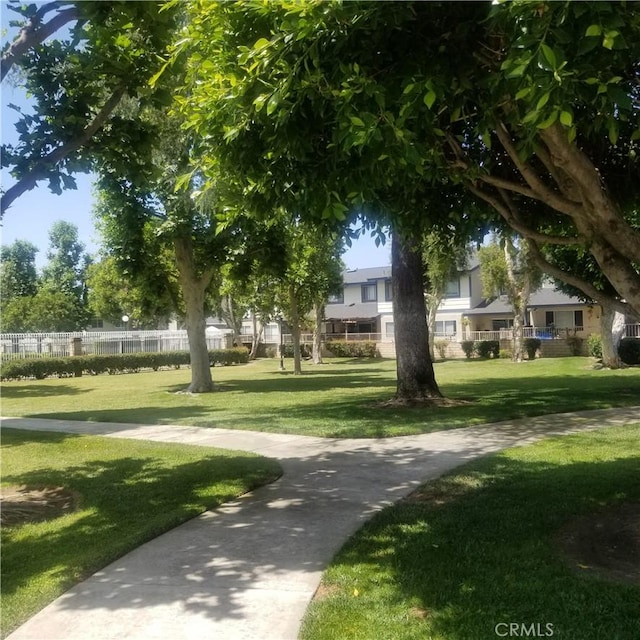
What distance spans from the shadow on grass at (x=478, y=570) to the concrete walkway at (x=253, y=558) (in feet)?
0.89

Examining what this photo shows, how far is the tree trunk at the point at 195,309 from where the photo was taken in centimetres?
1962

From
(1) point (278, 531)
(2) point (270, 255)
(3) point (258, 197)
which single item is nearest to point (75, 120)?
(3) point (258, 197)

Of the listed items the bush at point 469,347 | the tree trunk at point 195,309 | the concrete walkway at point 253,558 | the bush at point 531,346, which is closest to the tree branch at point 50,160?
the concrete walkway at point 253,558

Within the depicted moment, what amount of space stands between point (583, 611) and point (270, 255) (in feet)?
55.7

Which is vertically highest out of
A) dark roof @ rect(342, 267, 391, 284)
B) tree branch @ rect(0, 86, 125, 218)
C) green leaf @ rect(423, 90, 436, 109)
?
dark roof @ rect(342, 267, 391, 284)

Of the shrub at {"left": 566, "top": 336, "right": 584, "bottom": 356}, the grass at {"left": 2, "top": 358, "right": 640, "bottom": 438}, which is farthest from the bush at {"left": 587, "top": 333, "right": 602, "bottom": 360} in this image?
the grass at {"left": 2, "top": 358, "right": 640, "bottom": 438}

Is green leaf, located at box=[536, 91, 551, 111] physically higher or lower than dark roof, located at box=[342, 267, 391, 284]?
lower

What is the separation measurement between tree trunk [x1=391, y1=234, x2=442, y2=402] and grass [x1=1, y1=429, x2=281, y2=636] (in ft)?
18.9

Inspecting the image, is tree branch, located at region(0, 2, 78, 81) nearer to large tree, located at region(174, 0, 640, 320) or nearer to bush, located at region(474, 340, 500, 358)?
large tree, located at region(174, 0, 640, 320)

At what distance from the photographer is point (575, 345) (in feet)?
114

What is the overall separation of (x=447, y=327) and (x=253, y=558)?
41.6 meters

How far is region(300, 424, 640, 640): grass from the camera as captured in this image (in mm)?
3520

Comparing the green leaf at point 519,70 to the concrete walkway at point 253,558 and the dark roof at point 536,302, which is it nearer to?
the concrete walkway at point 253,558

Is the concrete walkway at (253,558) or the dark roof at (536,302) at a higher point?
the dark roof at (536,302)
